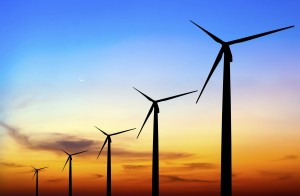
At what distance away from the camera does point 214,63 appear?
57.7m

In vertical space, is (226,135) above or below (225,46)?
below

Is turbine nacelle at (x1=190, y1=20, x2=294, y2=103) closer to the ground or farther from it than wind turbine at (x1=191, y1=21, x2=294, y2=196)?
farther from it

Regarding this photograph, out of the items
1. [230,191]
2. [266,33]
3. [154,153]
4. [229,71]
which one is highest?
[266,33]

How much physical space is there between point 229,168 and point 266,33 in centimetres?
1510

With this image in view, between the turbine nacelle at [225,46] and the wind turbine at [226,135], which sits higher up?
the turbine nacelle at [225,46]

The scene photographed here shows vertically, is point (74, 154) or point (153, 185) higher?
point (74, 154)

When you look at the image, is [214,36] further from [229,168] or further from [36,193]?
[36,193]

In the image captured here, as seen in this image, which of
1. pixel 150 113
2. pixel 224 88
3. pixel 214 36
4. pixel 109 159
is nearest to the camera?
pixel 224 88

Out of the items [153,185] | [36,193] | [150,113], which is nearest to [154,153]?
[153,185]

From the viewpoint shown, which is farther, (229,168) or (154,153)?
(154,153)

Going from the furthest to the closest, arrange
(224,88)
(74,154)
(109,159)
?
(74,154) → (109,159) → (224,88)

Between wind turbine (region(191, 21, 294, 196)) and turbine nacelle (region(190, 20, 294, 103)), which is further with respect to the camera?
turbine nacelle (region(190, 20, 294, 103))

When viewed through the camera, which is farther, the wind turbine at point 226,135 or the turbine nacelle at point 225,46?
the turbine nacelle at point 225,46

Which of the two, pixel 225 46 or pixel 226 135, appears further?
pixel 225 46
